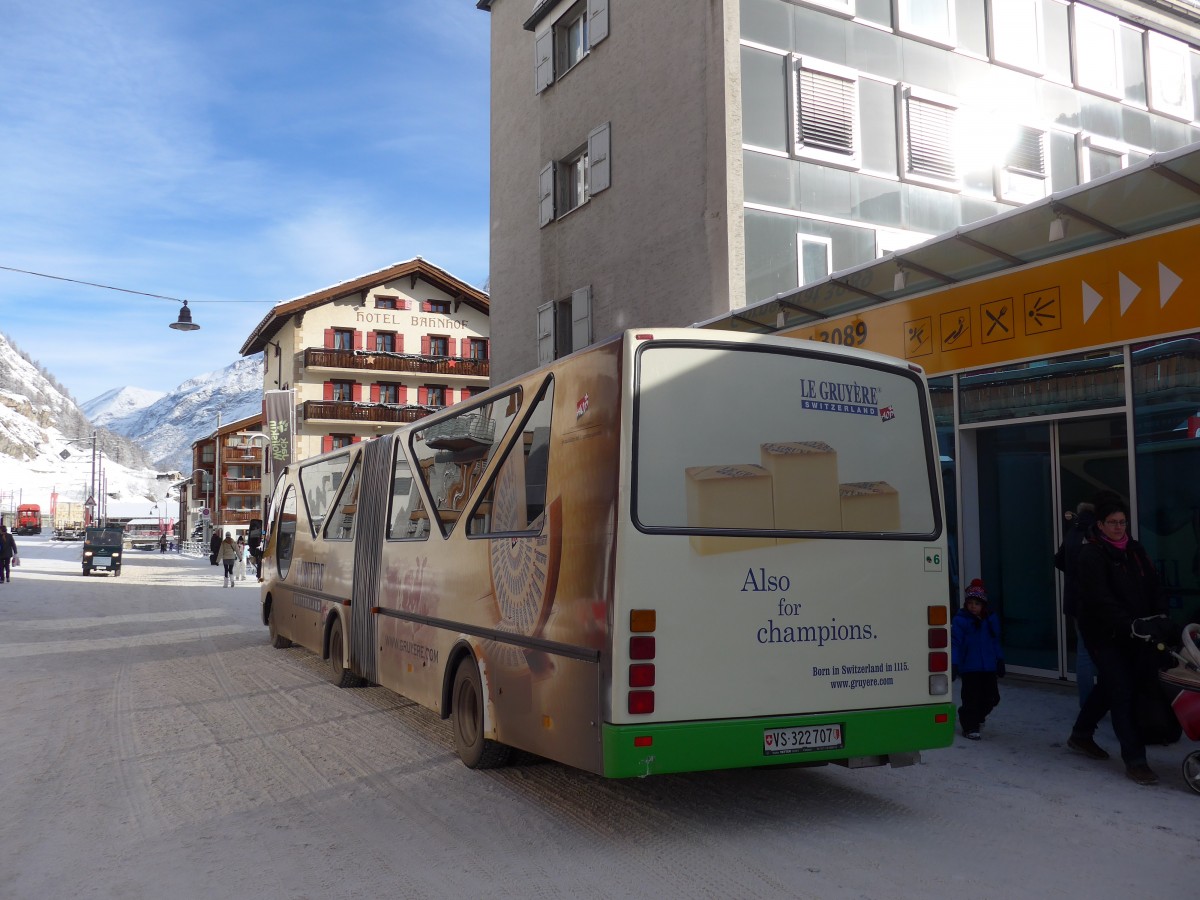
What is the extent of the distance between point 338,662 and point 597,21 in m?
14.4

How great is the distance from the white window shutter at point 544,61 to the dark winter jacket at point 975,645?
1734 centimetres

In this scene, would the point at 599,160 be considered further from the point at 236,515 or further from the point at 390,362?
the point at 236,515

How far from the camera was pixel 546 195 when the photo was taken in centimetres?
2253

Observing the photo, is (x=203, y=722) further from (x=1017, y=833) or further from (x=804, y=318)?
(x=804, y=318)

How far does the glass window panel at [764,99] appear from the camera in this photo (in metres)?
17.4

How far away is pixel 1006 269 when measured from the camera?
1095 centimetres

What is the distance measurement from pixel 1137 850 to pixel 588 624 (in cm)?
301

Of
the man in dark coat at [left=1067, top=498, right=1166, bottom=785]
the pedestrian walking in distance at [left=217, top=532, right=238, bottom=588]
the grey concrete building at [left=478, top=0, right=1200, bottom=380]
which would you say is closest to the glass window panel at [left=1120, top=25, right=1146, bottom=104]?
the grey concrete building at [left=478, top=0, right=1200, bottom=380]

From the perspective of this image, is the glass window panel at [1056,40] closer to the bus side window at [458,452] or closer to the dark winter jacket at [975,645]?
the dark winter jacket at [975,645]

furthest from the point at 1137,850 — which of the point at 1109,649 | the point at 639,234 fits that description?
the point at 639,234

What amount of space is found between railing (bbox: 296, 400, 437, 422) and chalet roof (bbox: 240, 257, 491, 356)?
5.15 metres

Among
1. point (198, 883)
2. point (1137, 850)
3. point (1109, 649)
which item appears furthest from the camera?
point (1109, 649)

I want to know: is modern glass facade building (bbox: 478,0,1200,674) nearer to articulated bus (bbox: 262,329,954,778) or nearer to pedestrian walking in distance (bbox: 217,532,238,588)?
articulated bus (bbox: 262,329,954,778)

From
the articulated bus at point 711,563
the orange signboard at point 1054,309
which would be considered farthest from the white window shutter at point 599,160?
the articulated bus at point 711,563
